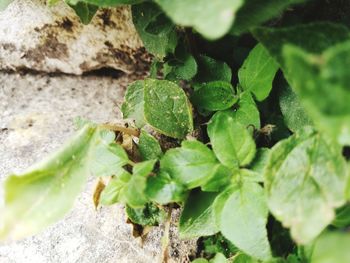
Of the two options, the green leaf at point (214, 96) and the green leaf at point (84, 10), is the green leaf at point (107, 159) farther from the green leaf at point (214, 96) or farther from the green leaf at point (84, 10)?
the green leaf at point (84, 10)

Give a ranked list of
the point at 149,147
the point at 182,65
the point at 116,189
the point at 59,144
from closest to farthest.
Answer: the point at 116,189, the point at 149,147, the point at 182,65, the point at 59,144

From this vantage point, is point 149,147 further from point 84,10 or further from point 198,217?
point 84,10

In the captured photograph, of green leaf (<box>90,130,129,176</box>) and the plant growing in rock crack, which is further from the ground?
the plant growing in rock crack

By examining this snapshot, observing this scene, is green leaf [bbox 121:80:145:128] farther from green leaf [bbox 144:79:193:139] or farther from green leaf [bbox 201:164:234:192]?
green leaf [bbox 201:164:234:192]

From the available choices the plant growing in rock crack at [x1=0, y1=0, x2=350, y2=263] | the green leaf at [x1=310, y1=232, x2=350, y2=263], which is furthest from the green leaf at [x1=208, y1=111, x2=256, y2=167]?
the green leaf at [x1=310, y1=232, x2=350, y2=263]

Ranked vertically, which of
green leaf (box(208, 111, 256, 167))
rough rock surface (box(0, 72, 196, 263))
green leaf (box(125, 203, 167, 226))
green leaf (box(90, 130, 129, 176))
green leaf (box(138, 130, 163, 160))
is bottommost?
rough rock surface (box(0, 72, 196, 263))

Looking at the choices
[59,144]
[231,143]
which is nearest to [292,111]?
[231,143]

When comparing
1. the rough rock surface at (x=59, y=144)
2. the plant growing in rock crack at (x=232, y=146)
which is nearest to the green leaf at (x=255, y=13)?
the plant growing in rock crack at (x=232, y=146)
